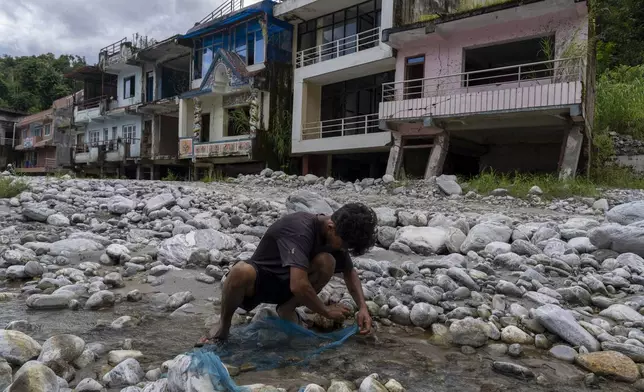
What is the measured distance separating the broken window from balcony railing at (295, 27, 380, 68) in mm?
3511

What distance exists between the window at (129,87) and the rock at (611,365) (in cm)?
2878

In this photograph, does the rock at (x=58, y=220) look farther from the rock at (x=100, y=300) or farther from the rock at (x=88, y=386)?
the rock at (x=88, y=386)

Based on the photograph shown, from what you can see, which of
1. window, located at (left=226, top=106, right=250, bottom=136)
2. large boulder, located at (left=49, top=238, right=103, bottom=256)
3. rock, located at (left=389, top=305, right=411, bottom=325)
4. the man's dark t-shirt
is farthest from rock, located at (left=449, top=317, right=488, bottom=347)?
window, located at (left=226, top=106, right=250, bottom=136)

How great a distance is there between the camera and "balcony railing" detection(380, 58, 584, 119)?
35.3 feet

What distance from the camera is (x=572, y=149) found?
1123cm

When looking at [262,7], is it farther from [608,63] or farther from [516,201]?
[608,63]

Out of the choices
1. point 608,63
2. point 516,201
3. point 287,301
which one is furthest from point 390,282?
point 608,63

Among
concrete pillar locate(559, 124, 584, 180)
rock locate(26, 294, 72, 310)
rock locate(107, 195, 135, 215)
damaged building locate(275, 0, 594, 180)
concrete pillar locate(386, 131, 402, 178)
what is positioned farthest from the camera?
concrete pillar locate(386, 131, 402, 178)

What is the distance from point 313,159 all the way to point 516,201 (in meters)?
10.1

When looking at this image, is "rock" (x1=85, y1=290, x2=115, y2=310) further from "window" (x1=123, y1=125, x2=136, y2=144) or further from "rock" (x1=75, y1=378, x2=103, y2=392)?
"window" (x1=123, y1=125, x2=136, y2=144)

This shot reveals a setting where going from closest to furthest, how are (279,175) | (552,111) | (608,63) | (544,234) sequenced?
(544,234) → (552,111) → (279,175) → (608,63)

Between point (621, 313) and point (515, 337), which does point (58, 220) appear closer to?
point (515, 337)

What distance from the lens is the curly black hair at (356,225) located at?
256 cm

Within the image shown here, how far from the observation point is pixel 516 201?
9.11 meters
